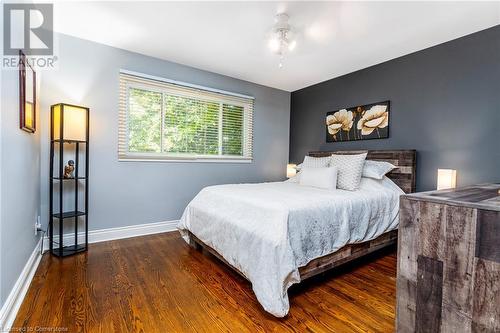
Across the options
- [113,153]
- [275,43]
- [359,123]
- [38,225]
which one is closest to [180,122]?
[113,153]

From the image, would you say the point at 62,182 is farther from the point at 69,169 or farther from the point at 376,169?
the point at 376,169

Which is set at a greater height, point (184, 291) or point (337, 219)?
point (337, 219)

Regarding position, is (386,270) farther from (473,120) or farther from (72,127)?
(72,127)

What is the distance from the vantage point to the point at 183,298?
1.77 metres

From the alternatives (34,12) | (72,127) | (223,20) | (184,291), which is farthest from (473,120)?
(34,12)

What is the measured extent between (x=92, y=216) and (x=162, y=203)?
31.9 inches

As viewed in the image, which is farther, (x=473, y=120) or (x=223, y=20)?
(x=473, y=120)

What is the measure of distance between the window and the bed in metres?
1.16

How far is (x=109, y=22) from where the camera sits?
95.0 inches

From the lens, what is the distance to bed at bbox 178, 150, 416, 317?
5.27 feet

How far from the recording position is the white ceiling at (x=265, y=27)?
2.14 m

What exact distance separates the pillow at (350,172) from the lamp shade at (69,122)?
285cm

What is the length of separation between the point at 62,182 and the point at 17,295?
125cm

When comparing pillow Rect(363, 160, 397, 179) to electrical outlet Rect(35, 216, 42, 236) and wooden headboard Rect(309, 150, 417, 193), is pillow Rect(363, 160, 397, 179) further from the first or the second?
electrical outlet Rect(35, 216, 42, 236)
